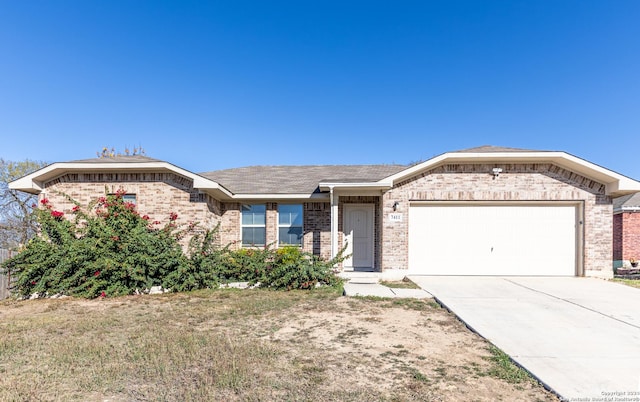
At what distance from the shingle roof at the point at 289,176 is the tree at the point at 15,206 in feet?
38.2

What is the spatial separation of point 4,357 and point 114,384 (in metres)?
2.15

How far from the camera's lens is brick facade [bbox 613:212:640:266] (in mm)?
15328

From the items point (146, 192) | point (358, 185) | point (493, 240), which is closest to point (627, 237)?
point (493, 240)

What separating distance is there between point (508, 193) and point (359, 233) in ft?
16.7

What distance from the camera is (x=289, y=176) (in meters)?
13.2

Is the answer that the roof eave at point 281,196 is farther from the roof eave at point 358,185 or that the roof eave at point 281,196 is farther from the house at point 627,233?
the house at point 627,233

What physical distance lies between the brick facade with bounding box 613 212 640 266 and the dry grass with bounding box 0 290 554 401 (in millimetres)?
15065

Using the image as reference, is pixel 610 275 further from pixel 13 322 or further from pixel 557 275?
pixel 13 322

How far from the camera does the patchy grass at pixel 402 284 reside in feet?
28.9

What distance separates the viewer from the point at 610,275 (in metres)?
10.0

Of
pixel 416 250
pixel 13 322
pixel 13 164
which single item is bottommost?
pixel 13 322

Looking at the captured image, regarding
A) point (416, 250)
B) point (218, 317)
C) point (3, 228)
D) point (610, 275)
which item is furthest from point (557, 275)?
point (3, 228)

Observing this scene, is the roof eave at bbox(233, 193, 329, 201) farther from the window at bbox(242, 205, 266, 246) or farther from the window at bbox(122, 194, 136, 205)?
the window at bbox(122, 194, 136, 205)

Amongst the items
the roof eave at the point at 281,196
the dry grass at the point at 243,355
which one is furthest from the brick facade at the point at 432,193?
the dry grass at the point at 243,355
